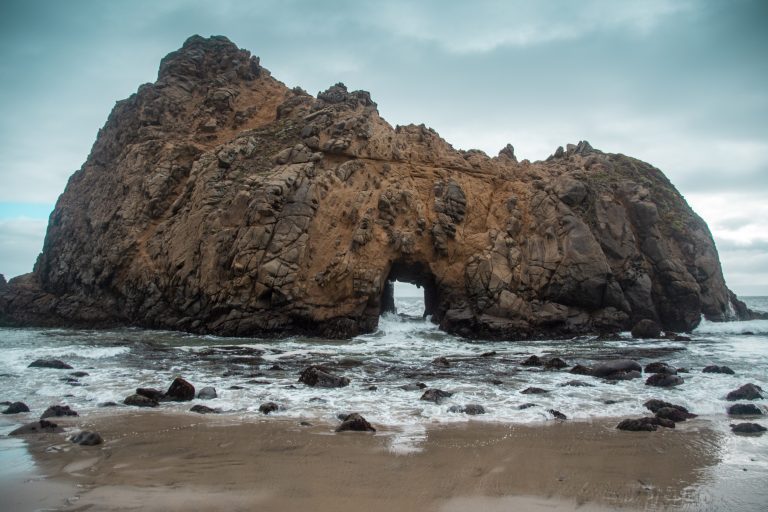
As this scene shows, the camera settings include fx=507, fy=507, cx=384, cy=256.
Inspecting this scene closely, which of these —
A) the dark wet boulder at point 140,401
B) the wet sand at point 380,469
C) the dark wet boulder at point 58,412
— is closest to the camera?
the wet sand at point 380,469

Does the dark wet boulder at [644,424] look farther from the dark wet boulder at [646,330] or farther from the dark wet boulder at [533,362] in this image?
the dark wet boulder at [646,330]

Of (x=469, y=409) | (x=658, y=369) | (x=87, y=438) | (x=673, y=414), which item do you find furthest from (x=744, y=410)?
(x=87, y=438)

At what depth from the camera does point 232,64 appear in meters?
43.4

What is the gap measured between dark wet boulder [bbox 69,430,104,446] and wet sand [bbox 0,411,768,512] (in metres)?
0.14

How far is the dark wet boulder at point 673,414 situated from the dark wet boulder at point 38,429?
10.9 metres

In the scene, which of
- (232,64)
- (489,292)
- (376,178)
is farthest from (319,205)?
(232,64)

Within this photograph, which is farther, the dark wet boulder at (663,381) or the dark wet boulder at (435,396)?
the dark wet boulder at (663,381)

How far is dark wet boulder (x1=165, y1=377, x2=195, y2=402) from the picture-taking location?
37.9 ft

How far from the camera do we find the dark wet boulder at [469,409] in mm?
10328

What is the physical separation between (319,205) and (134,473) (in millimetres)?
23875

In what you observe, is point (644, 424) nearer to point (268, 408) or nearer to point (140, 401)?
point (268, 408)

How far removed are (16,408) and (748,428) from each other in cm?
1381

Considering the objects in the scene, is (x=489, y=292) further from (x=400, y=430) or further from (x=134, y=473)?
(x=134, y=473)

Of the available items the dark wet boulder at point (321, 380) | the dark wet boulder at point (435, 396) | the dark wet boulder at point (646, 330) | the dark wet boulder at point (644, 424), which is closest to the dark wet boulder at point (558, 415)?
the dark wet boulder at point (644, 424)
